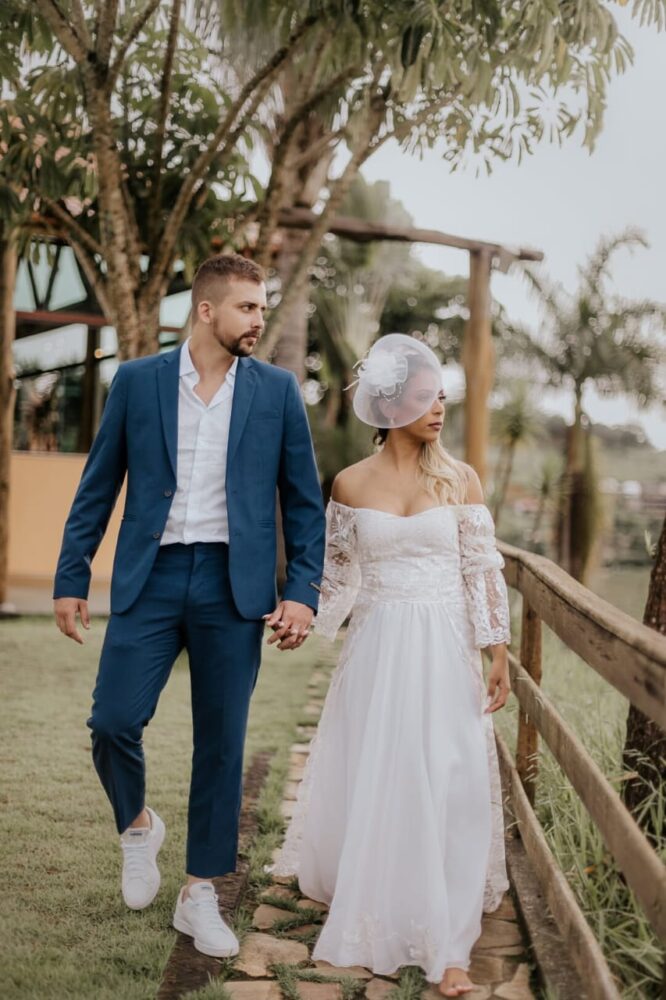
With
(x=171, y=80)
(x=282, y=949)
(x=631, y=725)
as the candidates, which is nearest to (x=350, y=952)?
(x=282, y=949)

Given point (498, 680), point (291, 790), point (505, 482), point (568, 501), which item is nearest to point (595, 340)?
point (568, 501)

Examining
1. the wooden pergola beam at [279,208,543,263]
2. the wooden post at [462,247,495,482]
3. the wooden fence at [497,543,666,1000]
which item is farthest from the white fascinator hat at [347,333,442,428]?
the wooden post at [462,247,495,482]

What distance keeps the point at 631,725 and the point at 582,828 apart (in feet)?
1.26

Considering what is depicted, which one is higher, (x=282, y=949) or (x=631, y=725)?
(x=631, y=725)

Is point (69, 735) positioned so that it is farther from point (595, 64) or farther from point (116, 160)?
point (595, 64)

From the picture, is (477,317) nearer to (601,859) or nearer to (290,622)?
(601,859)

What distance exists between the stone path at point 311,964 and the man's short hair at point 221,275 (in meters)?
1.86

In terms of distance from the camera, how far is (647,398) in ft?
57.3

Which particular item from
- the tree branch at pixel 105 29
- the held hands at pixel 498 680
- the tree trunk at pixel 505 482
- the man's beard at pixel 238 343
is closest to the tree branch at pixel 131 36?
the tree branch at pixel 105 29

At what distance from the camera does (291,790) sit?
4820 millimetres

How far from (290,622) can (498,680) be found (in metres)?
0.62

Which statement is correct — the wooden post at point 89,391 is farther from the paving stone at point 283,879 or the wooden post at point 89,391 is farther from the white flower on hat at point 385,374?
the white flower on hat at point 385,374

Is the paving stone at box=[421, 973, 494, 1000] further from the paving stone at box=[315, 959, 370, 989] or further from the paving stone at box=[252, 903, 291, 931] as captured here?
the paving stone at box=[252, 903, 291, 931]

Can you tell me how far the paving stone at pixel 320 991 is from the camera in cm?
276
